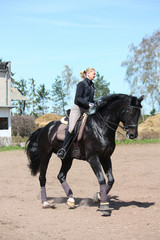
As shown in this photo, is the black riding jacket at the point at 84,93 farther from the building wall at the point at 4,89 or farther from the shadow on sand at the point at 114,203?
the building wall at the point at 4,89

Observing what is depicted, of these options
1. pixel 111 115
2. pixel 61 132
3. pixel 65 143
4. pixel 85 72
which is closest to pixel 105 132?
pixel 111 115

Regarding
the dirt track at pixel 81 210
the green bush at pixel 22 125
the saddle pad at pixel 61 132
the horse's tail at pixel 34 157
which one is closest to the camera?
the dirt track at pixel 81 210

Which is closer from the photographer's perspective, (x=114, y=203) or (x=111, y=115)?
(x=111, y=115)

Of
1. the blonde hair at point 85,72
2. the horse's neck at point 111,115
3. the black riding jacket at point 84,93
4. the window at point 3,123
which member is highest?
the blonde hair at point 85,72

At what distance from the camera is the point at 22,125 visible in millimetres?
36781

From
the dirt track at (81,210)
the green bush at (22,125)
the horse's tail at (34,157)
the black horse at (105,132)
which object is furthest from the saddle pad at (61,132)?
the green bush at (22,125)

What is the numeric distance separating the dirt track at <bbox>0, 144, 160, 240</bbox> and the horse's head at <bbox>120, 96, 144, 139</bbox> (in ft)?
5.51

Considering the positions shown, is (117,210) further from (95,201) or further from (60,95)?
Result: (60,95)

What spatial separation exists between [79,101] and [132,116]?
1.23 metres

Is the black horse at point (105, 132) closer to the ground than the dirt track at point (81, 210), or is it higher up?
higher up

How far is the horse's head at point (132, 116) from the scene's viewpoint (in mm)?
6949

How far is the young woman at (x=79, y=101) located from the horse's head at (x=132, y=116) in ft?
2.84

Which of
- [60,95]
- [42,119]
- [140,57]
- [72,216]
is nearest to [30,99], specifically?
[60,95]

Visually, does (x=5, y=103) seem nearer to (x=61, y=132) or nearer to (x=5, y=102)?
(x=5, y=102)
